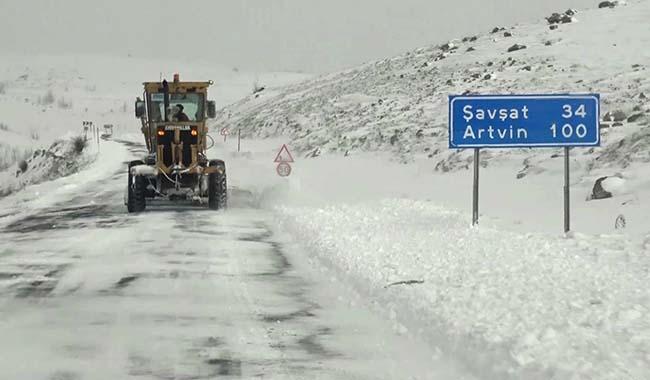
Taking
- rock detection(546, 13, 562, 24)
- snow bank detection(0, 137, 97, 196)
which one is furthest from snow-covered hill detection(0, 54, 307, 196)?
rock detection(546, 13, 562, 24)

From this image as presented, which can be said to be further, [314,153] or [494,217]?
[314,153]

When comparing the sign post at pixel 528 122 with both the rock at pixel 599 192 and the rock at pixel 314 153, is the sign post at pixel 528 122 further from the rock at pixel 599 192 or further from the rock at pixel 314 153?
the rock at pixel 314 153

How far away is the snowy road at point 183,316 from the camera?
693 cm

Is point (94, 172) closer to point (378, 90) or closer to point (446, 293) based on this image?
point (378, 90)

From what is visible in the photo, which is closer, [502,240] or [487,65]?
[502,240]

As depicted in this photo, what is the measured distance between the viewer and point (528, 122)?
1398 centimetres

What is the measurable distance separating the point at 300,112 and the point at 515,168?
31.3 m

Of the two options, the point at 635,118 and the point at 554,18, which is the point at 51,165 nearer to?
the point at 635,118

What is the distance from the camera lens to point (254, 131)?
57.2 m

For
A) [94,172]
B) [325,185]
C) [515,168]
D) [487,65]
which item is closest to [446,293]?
[515,168]

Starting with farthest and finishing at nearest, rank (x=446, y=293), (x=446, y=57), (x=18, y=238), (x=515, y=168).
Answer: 1. (x=446, y=57)
2. (x=515, y=168)
3. (x=18, y=238)
4. (x=446, y=293)

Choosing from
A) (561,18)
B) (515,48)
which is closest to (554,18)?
(561,18)

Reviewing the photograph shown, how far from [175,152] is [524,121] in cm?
931

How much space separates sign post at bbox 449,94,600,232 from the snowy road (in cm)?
358
